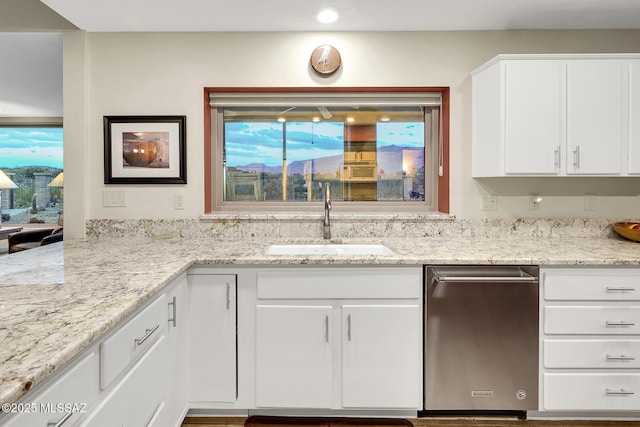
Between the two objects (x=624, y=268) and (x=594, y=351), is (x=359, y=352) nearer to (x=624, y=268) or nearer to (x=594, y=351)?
(x=594, y=351)

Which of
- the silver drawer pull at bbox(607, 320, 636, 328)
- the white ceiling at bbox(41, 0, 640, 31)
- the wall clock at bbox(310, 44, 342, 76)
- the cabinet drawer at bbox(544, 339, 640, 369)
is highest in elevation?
the white ceiling at bbox(41, 0, 640, 31)

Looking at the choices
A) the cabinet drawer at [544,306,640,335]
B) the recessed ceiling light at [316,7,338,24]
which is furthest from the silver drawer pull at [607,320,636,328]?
the recessed ceiling light at [316,7,338,24]

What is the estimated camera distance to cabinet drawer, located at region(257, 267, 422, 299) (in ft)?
6.32

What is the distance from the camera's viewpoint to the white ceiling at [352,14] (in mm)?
2178

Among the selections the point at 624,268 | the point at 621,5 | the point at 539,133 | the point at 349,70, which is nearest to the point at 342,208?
the point at 349,70

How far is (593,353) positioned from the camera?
1.91m

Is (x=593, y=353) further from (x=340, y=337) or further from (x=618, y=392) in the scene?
(x=340, y=337)

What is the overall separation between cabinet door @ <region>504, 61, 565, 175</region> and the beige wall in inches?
12.6

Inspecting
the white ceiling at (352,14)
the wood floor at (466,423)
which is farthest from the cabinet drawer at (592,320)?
the white ceiling at (352,14)

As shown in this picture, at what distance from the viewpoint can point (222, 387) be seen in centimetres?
196

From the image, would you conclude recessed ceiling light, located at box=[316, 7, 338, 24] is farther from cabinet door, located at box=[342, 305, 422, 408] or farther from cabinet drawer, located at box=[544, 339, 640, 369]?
cabinet drawer, located at box=[544, 339, 640, 369]

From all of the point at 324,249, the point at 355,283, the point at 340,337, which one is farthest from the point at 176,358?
the point at 324,249

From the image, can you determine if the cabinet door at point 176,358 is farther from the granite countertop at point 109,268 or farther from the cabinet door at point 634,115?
the cabinet door at point 634,115

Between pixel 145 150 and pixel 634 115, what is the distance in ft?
9.53
